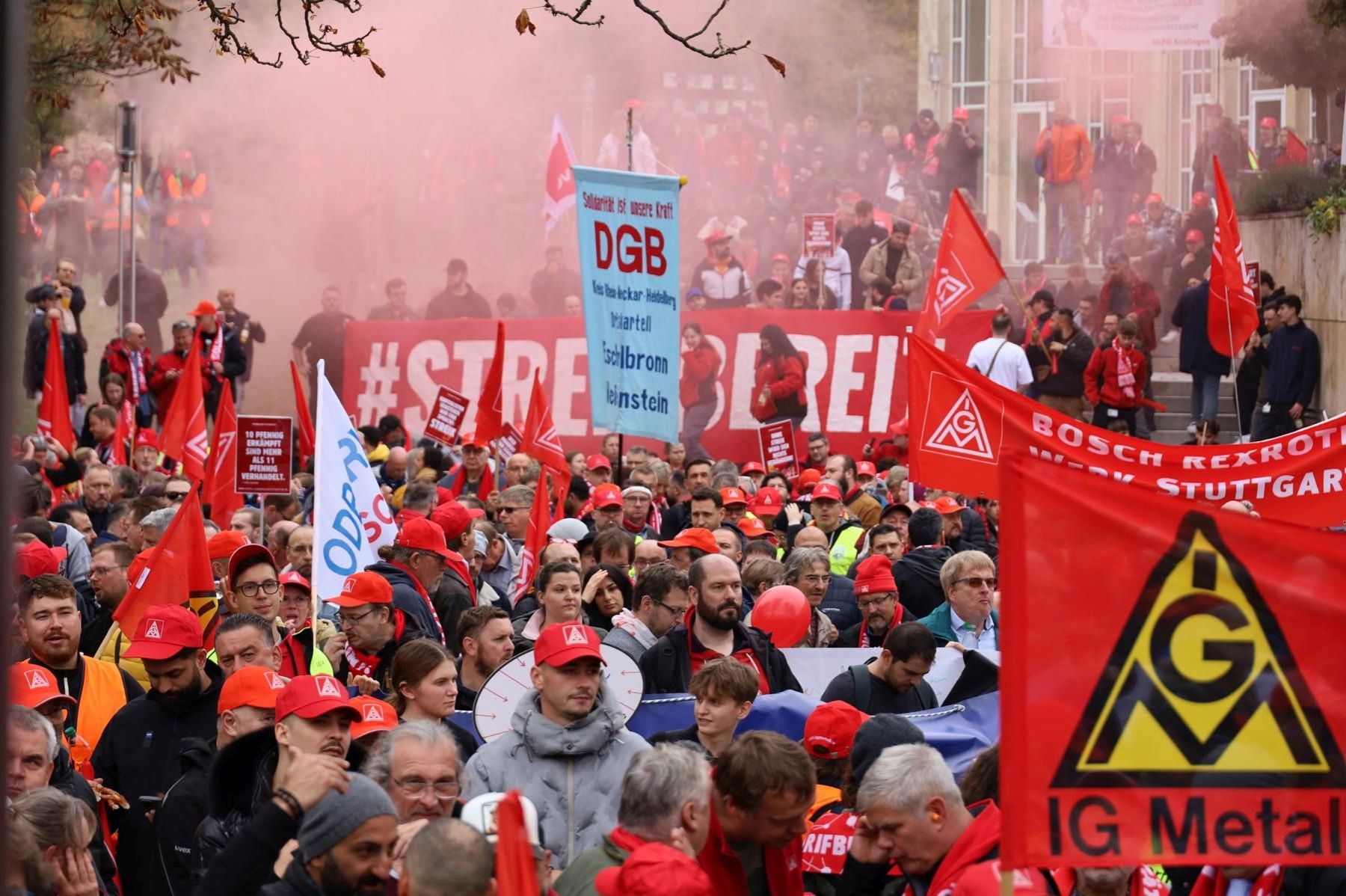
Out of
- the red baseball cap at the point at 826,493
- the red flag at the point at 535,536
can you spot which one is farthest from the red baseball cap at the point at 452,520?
the red baseball cap at the point at 826,493

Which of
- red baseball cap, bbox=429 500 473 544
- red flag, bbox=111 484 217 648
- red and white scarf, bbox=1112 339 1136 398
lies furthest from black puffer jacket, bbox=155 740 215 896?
red and white scarf, bbox=1112 339 1136 398

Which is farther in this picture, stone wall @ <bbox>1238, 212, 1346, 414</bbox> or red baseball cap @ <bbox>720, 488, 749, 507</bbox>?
stone wall @ <bbox>1238, 212, 1346, 414</bbox>

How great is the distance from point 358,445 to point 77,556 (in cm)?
191

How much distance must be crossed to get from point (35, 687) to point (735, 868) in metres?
2.49

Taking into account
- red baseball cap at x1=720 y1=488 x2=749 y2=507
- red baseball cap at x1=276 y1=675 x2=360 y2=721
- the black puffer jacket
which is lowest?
the black puffer jacket

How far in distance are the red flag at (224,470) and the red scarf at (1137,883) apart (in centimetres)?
806

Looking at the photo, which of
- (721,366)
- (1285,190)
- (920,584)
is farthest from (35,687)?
(1285,190)

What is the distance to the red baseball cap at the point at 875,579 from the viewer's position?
8.72 m

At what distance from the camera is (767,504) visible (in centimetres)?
1256

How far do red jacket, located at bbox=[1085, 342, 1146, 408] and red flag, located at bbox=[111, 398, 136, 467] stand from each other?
8598 mm

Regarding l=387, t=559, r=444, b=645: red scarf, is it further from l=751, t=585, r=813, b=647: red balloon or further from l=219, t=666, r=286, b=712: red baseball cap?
l=219, t=666, r=286, b=712: red baseball cap

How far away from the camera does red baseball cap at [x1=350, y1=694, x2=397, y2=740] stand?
5.62 m

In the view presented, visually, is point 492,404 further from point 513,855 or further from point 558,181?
point 513,855

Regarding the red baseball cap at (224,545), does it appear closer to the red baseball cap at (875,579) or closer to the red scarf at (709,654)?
the red scarf at (709,654)
